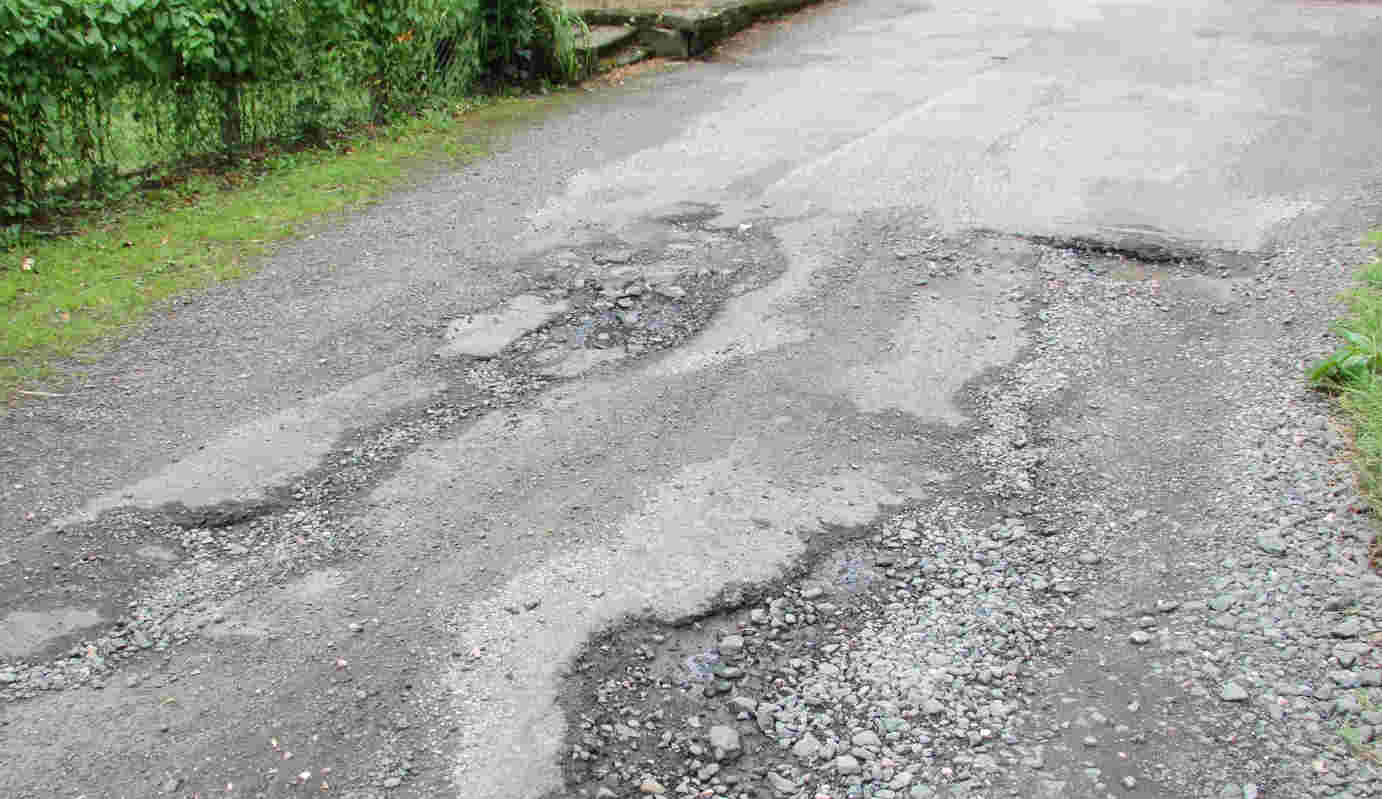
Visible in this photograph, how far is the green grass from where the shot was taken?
5602 millimetres

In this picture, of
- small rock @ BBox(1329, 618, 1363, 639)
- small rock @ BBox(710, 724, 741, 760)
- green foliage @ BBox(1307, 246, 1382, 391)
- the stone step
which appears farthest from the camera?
the stone step

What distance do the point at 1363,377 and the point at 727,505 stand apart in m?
2.79

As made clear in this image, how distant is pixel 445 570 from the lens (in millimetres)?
3895

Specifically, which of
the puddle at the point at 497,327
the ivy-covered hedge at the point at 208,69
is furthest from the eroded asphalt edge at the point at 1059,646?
the ivy-covered hedge at the point at 208,69

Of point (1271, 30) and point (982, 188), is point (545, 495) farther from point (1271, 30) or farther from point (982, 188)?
point (1271, 30)

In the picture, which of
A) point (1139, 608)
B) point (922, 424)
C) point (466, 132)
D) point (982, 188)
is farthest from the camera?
point (466, 132)

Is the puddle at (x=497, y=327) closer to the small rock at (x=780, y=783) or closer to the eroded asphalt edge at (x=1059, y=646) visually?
the eroded asphalt edge at (x=1059, y=646)

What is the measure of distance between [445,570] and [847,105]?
6645 millimetres

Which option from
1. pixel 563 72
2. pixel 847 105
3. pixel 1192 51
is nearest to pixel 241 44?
pixel 563 72

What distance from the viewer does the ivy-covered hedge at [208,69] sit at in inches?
261

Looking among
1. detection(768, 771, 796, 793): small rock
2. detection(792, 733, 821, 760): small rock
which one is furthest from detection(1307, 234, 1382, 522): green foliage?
detection(768, 771, 796, 793): small rock

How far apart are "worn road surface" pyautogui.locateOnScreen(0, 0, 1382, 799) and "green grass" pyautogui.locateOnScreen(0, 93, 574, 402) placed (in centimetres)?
25

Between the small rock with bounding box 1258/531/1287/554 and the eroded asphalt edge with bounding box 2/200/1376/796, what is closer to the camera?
the eroded asphalt edge with bounding box 2/200/1376/796

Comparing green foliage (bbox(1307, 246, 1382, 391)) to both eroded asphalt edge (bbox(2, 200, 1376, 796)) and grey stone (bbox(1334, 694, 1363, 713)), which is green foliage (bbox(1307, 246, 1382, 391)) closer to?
eroded asphalt edge (bbox(2, 200, 1376, 796))
